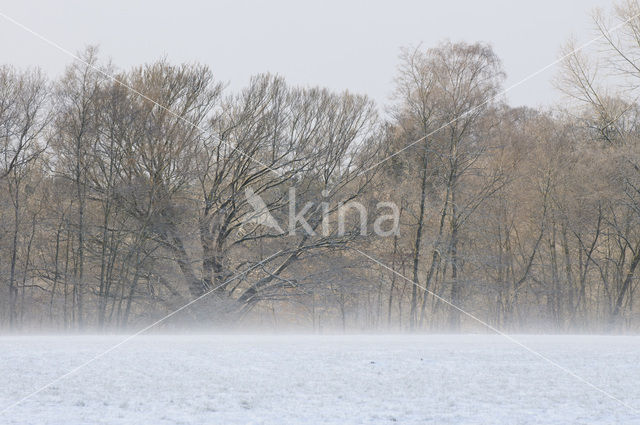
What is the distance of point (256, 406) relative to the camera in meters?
8.19

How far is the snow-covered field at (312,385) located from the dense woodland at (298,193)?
468 inches

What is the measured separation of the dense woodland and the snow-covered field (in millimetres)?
11897

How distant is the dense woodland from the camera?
2523 centimetres

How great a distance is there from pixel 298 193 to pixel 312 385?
1783 cm

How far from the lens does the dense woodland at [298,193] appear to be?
82.8 ft

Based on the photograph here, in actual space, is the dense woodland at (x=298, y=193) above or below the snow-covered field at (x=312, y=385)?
above

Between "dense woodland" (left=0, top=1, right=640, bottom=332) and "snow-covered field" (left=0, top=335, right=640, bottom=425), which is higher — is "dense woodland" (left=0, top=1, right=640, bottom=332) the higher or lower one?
the higher one

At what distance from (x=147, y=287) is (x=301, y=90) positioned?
1038 cm

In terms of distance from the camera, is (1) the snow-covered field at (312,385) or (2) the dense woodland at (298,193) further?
(2) the dense woodland at (298,193)

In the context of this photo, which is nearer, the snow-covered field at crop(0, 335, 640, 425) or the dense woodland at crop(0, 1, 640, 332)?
the snow-covered field at crop(0, 335, 640, 425)

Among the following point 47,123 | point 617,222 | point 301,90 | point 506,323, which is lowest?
point 506,323

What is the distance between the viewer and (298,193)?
88.6ft

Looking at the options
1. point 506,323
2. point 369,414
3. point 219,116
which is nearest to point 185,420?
point 369,414

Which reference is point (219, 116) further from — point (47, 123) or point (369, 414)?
point (369, 414)
